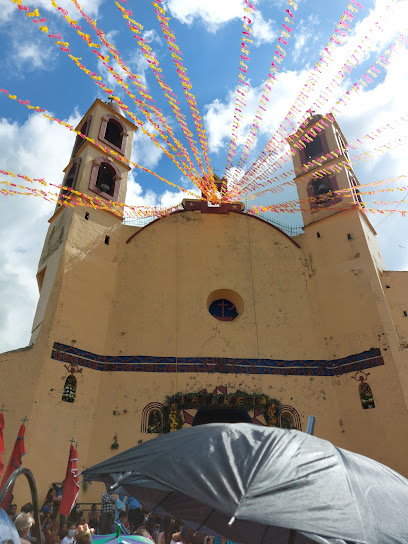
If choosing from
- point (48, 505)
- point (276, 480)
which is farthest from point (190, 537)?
point (48, 505)

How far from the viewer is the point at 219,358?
13.2 meters

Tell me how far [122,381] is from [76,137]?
11.9 metres

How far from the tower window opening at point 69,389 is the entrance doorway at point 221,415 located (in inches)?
144

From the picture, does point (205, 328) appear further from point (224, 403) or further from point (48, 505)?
point (48, 505)

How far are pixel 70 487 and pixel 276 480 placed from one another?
28.7 feet

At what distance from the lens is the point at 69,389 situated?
11789 millimetres

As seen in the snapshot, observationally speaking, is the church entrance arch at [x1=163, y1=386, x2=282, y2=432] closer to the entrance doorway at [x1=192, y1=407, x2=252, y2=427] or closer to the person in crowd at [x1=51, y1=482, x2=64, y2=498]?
the entrance doorway at [x1=192, y1=407, x2=252, y2=427]

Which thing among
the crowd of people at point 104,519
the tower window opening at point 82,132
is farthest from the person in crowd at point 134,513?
the tower window opening at point 82,132

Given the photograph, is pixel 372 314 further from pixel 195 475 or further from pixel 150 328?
pixel 195 475

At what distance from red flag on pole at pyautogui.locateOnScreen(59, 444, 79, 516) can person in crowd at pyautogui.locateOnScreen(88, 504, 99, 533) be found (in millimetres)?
886

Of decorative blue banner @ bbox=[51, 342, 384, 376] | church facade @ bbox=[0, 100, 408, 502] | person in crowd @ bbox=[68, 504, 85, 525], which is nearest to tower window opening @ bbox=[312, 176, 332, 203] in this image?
church facade @ bbox=[0, 100, 408, 502]

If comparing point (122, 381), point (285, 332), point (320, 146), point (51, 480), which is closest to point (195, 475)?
point (51, 480)

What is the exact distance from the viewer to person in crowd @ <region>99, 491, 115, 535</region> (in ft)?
26.8

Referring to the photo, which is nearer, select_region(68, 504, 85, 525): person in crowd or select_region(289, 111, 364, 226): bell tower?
select_region(68, 504, 85, 525): person in crowd
